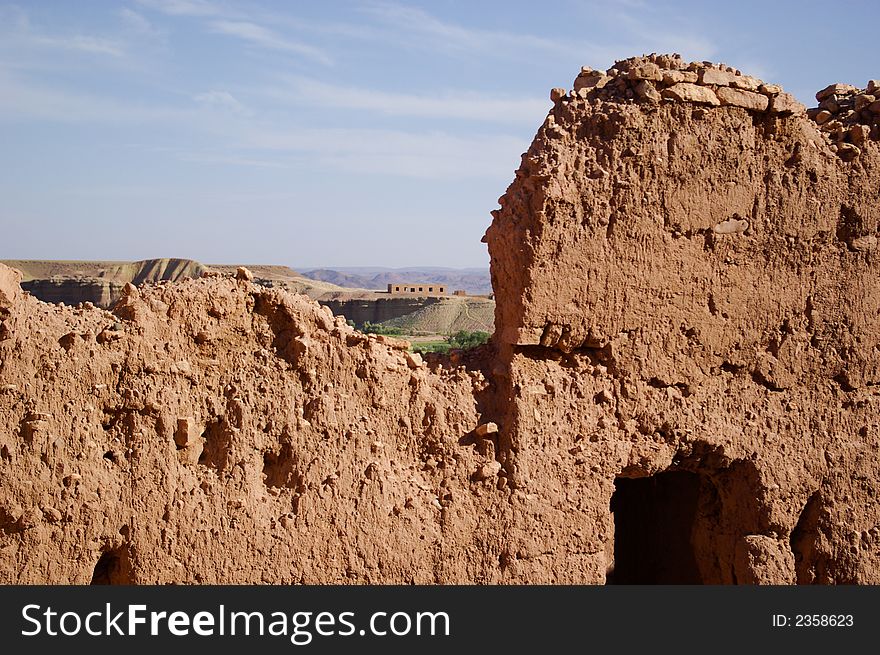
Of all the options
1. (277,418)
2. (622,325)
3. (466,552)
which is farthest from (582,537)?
(277,418)

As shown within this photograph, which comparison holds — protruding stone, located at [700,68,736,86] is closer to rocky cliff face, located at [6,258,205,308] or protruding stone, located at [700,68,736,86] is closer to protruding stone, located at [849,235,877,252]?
protruding stone, located at [849,235,877,252]

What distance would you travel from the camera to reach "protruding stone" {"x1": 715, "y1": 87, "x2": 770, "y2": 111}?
562cm

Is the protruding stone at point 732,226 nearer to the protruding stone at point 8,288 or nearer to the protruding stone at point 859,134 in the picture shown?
the protruding stone at point 859,134

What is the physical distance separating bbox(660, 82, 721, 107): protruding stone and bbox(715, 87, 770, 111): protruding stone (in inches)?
2.2

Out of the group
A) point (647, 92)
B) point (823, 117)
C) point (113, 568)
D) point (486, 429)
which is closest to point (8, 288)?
point (113, 568)

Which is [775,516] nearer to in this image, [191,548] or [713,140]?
[713,140]

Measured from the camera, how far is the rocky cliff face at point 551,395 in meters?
4.56

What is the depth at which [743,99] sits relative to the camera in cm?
565

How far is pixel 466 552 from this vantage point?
16.9 feet

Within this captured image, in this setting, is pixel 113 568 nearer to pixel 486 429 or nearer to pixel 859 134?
pixel 486 429

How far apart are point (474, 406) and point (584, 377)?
0.66 meters

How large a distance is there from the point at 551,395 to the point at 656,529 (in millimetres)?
1869

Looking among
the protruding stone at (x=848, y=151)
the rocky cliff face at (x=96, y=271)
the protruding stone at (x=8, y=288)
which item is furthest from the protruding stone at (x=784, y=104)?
the rocky cliff face at (x=96, y=271)

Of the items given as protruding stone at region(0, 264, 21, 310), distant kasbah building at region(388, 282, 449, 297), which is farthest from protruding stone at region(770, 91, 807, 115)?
distant kasbah building at region(388, 282, 449, 297)
